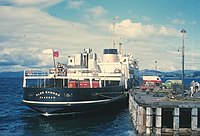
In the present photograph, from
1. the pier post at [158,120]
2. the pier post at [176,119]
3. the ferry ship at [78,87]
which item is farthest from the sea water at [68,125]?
the pier post at [176,119]

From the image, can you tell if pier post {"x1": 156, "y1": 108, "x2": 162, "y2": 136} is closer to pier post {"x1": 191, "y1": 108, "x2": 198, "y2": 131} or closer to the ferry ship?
pier post {"x1": 191, "y1": 108, "x2": 198, "y2": 131}

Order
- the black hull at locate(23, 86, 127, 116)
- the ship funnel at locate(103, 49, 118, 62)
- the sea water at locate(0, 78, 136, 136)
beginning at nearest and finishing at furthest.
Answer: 1. the sea water at locate(0, 78, 136, 136)
2. the black hull at locate(23, 86, 127, 116)
3. the ship funnel at locate(103, 49, 118, 62)

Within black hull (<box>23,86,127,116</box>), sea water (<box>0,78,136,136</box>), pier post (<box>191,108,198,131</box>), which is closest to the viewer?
pier post (<box>191,108,198,131</box>)

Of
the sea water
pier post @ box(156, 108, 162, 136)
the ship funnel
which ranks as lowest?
the sea water

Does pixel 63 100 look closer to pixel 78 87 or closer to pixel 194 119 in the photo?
pixel 78 87

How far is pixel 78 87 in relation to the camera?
42.3 meters

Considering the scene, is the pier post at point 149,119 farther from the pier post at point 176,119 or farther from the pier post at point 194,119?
the pier post at point 194,119

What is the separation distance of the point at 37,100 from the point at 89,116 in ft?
24.5

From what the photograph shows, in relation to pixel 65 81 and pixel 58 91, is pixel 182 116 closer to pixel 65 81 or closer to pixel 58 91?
pixel 58 91

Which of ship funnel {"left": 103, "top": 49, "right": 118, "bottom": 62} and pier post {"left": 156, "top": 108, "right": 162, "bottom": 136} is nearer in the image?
pier post {"left": 156, "top": 108, "right": 162, "bottom": 136}

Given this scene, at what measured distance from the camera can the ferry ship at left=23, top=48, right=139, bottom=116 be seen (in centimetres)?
3847

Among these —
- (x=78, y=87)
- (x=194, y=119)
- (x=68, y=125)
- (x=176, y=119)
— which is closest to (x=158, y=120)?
(x=176, y=119)

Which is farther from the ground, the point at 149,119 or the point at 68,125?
Answer: the point at 149,119

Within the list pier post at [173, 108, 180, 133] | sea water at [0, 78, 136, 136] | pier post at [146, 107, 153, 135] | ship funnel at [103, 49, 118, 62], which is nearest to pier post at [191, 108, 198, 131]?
pier post at [173, 108, 180, 133]
